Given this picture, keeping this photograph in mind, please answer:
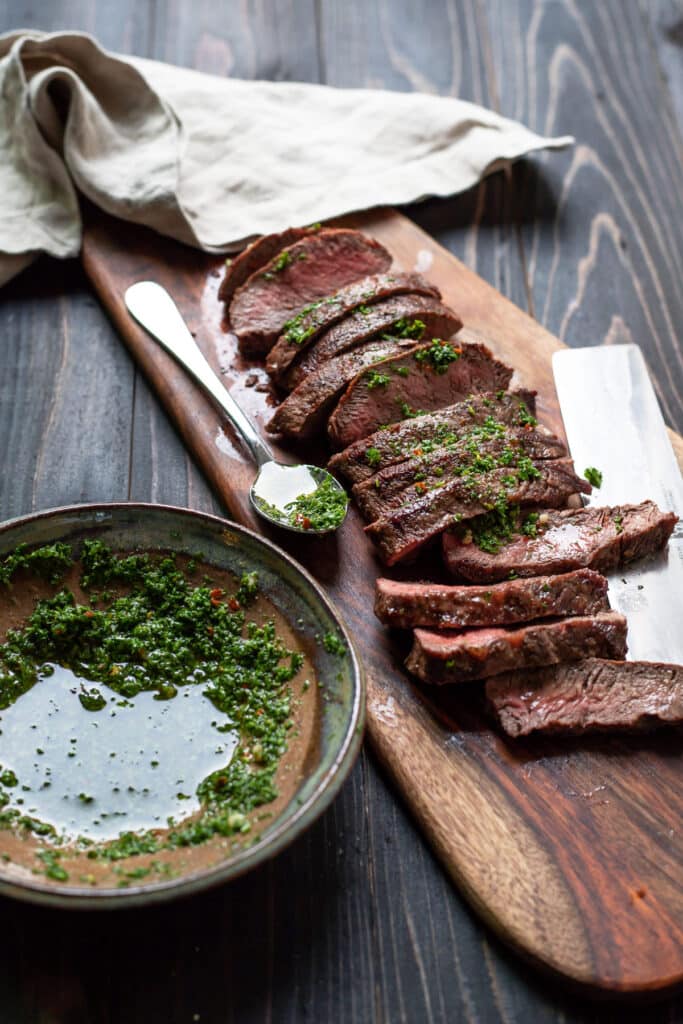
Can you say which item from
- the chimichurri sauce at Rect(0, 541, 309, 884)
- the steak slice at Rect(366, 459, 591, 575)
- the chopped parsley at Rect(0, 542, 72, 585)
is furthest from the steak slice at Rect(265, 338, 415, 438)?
the chopped parsley at Rect(0, 542, 72, 585)

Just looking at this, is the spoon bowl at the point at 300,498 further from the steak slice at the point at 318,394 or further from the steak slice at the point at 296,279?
the steak slice at the point at 296,279

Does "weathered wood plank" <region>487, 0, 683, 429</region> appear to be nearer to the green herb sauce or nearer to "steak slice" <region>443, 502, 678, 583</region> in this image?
"steak slice" <region>443, 502, 678, 583</region>

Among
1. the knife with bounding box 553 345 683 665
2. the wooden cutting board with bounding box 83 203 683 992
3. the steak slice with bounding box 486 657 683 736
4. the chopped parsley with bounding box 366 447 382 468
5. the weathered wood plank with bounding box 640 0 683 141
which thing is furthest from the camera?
the weathered wood plank with bounding box 640 0 683 141

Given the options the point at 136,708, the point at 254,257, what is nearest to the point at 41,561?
the point at 136,708

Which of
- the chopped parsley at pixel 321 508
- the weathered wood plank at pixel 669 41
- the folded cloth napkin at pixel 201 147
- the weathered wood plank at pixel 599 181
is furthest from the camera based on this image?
the weathered wood plank at pixel 669 41

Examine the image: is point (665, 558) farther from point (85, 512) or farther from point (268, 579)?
point (85, 512)

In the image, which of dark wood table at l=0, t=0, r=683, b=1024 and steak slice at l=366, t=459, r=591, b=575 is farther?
steak slice at l=366, t=459, r=591, b=575

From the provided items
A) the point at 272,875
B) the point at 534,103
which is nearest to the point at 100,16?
the point at 534,103

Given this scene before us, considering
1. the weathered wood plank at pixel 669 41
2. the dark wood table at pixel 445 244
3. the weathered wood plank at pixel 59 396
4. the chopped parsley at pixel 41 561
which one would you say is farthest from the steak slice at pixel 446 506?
the weathered wood plank at pixel 669 41
